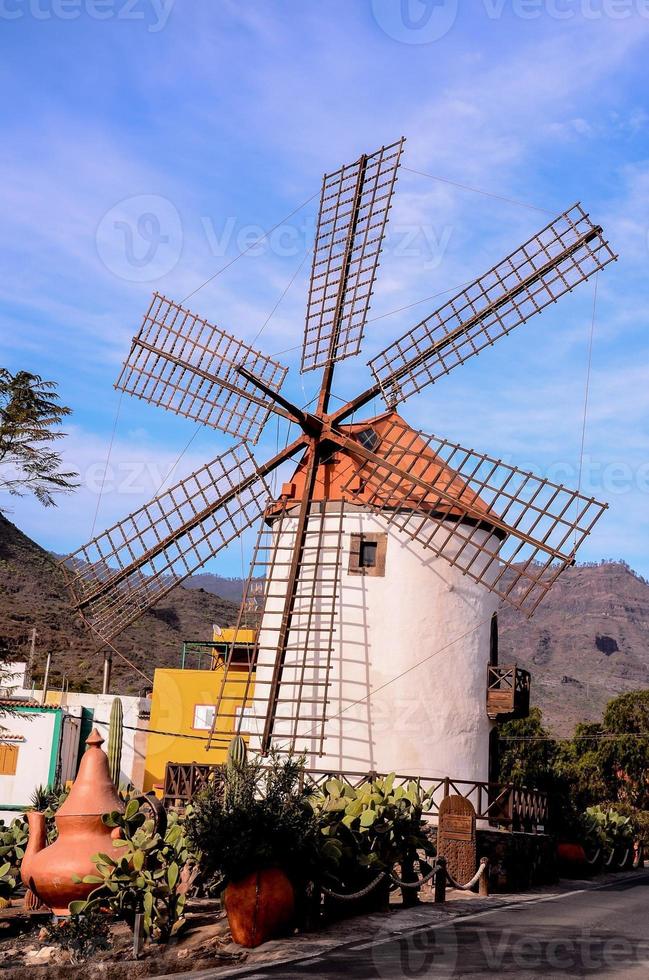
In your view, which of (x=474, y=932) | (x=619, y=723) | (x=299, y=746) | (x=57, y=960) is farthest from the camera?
(x=619, y=723)

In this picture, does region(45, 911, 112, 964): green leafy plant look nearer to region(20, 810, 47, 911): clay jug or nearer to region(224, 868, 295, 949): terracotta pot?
region(224, 868, 295, 949): terracotta pot

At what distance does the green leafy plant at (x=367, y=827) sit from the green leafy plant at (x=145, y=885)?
6.16 ft

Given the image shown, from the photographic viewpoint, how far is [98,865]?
1261 cm

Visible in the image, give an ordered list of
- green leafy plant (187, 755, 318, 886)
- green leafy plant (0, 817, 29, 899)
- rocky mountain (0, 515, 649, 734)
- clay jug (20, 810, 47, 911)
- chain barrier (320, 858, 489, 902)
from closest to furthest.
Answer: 1. green leafy plant (187, 755, 318, 886)
2. chain barrier (320, 858, 489, 902)
3. clay jug (20, 810, 47, 911)
4. green leafy plant (0, 817, 29, 899)
5. rocky mountain (0, 515, 649, 734)

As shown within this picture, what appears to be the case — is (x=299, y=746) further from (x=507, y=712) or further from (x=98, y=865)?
(x=98, y=865)

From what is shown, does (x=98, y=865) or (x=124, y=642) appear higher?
(x=124, y=642)

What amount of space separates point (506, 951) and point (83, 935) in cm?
486

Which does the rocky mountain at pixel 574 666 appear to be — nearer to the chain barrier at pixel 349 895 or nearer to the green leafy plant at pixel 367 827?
the green leafy plant at pixel 367 827

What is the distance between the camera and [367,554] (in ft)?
70.5

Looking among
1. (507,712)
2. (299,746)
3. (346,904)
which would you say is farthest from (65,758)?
(346,904)

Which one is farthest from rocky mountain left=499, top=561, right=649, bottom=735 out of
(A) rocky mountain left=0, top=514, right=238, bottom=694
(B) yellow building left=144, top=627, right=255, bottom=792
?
(B) yellow building left=144, top=627, right=255, bottom=792

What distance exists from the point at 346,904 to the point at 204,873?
2435 mm

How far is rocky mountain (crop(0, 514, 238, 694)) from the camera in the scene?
59.2 m

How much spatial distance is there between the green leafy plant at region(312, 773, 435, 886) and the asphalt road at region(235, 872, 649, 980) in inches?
50.2
